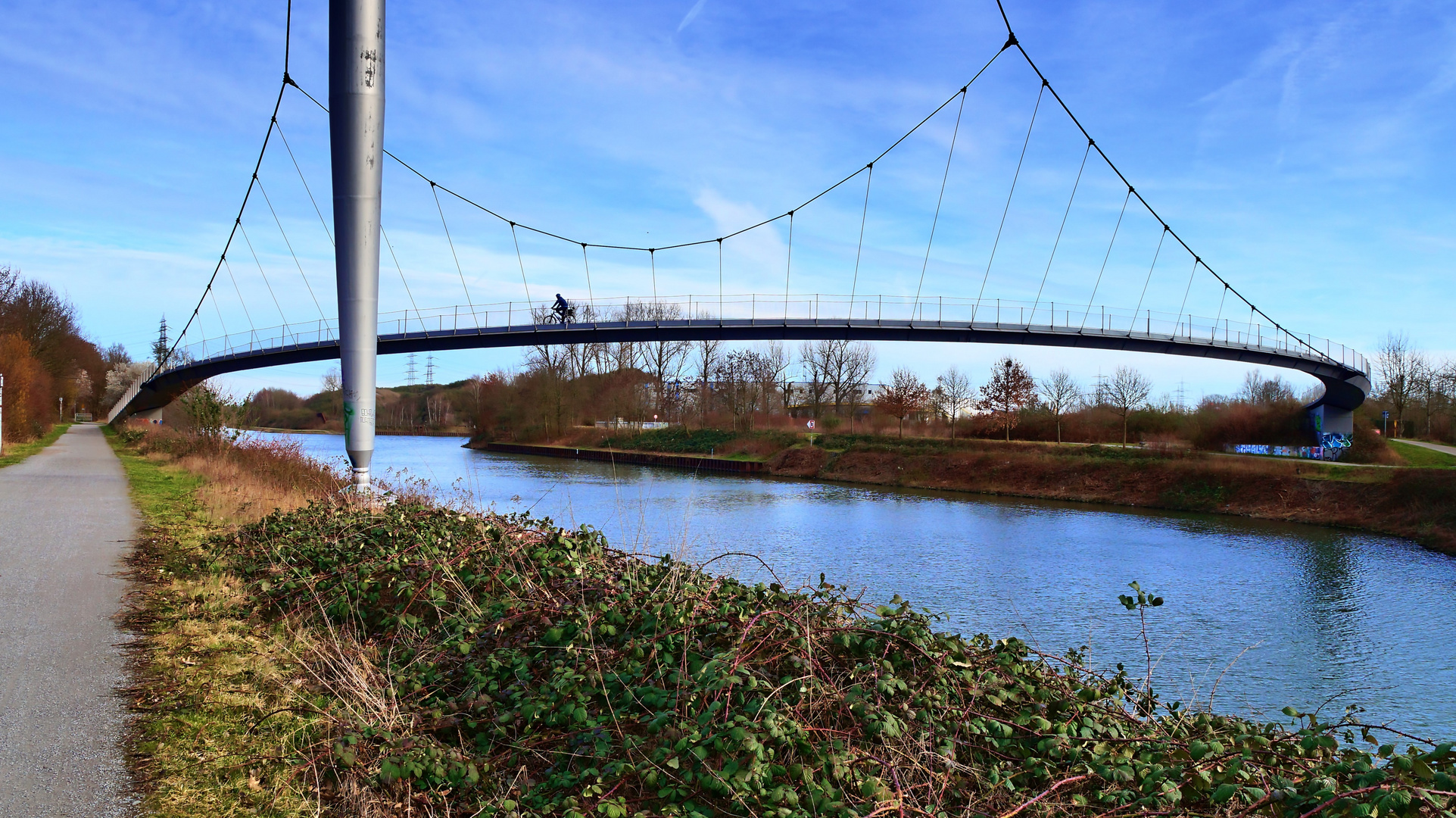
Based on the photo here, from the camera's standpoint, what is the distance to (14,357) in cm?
3162

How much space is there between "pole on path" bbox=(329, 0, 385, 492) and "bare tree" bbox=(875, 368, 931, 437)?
3739 centimetres

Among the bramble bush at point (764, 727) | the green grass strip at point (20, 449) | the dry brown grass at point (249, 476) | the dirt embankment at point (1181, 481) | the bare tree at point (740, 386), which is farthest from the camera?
the bare tree at point (740, 386)

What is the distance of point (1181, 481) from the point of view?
28828mm

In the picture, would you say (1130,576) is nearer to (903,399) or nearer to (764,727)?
(764,727)

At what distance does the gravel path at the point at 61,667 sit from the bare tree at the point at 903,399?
130ft

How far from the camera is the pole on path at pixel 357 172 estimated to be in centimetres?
930

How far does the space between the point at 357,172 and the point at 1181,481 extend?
27.9 meters

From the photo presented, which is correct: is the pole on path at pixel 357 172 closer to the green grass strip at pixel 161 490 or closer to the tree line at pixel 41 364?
the green grass strip at pixel 161 490

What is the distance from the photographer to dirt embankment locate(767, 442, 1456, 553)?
23125mm

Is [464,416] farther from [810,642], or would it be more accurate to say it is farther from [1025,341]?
[810,642]

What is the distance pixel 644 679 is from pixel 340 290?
769 centimetres

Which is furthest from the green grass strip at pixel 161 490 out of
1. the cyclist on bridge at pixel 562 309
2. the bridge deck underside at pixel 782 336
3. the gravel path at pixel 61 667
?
the cyclist on bridge at pixel 562 309

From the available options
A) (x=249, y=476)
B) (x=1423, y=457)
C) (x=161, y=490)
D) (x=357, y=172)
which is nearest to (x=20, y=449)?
(x=161, y=490)

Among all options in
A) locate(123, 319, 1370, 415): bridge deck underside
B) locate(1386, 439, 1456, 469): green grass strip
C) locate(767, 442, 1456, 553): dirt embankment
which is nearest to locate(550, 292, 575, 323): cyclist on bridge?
locate(123, 319, 1370, 415): bridge deck underside
